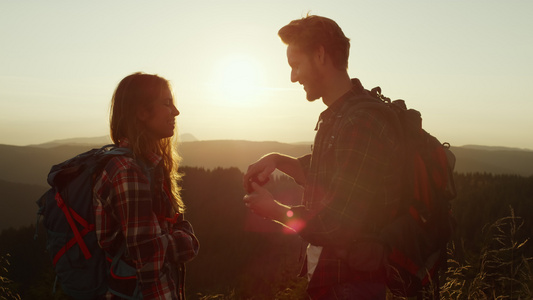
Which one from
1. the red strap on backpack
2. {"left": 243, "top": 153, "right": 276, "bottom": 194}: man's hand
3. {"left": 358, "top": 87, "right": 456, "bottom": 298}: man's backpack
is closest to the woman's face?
{"left": 243, "top": 153, "right": 276, "bottom": 194}: man's hand

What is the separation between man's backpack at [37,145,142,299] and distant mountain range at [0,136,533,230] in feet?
192

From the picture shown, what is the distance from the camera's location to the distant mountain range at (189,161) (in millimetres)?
83500

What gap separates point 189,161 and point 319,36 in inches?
3265

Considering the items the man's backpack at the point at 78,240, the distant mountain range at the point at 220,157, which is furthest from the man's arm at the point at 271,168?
the distant mountain range at the point at 220,157

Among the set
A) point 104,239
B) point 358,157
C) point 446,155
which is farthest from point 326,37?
point 104,239

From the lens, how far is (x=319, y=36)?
2615 millimetres

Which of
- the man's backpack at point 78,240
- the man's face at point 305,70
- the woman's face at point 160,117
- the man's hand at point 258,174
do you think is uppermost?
the man's face at point 305,70

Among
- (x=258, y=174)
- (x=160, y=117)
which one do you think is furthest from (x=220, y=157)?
(x=258, y=174)

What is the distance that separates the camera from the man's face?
105 inches

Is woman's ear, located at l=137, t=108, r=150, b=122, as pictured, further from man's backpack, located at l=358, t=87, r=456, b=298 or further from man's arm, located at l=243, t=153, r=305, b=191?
man's backpack, located at l=358, t=87, r=456, b=298

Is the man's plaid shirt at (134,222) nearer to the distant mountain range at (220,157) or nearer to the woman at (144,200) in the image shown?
the woman at (144,200)

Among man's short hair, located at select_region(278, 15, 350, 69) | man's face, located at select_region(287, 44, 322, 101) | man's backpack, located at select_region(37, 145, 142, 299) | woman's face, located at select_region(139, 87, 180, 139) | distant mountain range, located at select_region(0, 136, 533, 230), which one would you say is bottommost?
distant mountain range, located at select_region(0, 136, 533, 230)

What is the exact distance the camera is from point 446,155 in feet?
8.03

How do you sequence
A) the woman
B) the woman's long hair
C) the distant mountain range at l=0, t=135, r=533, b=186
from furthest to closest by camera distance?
the distant mountain range at l=0, t=135, r=533, b=186, the woman's long hair, the woman
